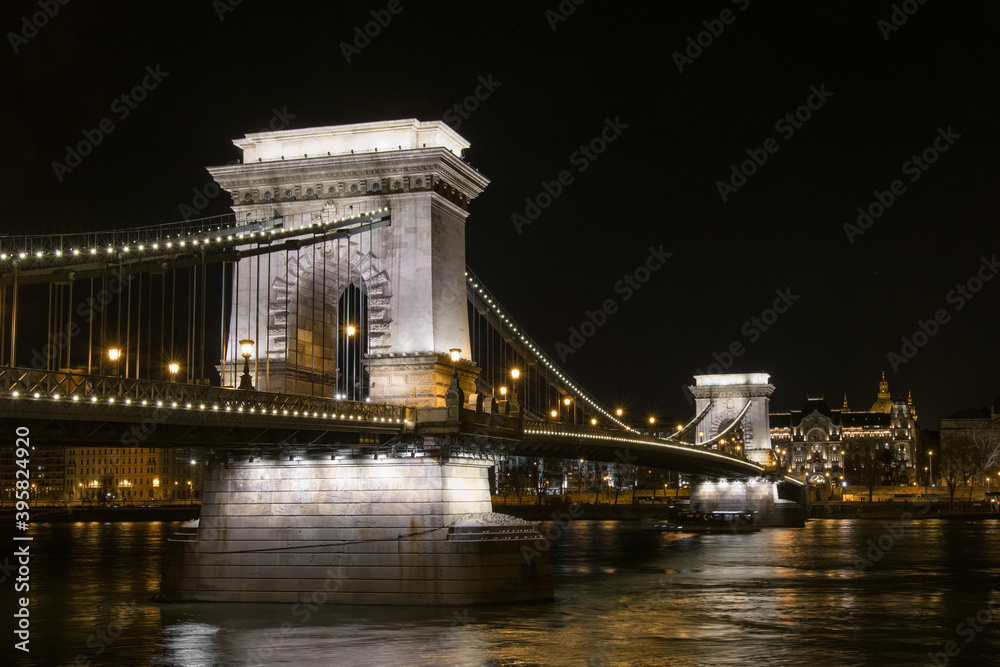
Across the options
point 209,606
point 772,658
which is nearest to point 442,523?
point 209,606

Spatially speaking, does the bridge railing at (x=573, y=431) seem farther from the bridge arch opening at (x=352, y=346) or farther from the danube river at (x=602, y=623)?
the bridge arch opening at (x=352, y=346)

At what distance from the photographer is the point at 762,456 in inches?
4604

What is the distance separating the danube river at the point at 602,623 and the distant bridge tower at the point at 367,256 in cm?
834

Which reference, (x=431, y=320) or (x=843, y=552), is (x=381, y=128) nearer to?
(x=431, y=320)

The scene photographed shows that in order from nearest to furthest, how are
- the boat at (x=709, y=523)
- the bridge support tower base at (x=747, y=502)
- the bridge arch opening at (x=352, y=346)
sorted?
the bridge arch opening at (x=352, y=346) < the boat at (x=709, y=523) < the bridge support tower base at (x=747, y=502)

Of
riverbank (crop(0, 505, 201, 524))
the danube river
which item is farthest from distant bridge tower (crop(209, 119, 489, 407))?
riverbank (crop(0, 505, 201, 524))

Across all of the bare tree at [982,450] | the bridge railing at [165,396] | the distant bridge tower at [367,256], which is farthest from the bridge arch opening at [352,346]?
the bare tree at [982,450]

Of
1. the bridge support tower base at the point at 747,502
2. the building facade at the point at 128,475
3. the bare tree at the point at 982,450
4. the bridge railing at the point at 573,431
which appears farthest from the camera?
the building facade at the point at 128,475

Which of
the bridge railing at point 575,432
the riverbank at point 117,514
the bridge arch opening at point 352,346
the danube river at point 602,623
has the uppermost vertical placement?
the bridge arch opening at point 352,346

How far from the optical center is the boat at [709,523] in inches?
3718

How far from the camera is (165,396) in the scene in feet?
85.0

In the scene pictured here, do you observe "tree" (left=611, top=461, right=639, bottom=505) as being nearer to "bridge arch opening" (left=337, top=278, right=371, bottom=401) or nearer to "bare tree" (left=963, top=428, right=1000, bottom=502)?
"bare tree" (left=963, top=428, right=1000, bottom=502)

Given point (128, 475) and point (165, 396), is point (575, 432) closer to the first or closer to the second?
point (165, 396)

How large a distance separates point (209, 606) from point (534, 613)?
30.6 feet
